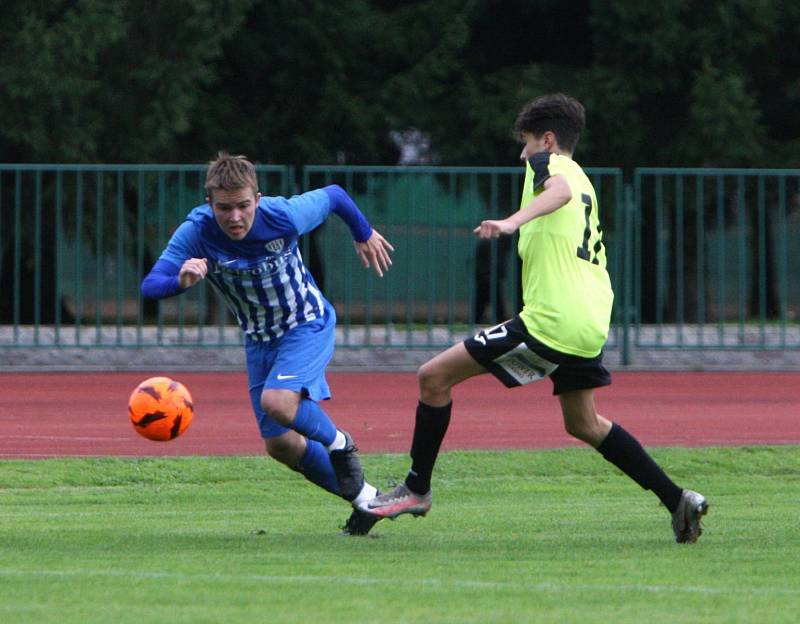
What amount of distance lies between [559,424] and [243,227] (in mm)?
7192

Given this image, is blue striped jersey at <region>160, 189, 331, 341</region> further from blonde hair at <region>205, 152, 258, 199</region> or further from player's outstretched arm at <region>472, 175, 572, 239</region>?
player's outstretched arm at <region>472, 175, 572, 239</region>

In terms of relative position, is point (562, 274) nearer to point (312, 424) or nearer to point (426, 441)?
point (426, 441)

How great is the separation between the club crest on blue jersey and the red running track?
4582 millimetres

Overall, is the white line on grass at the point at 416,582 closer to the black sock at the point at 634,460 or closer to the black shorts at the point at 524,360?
the black shorts at the point at 524,360

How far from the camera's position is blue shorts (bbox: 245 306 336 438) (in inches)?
307

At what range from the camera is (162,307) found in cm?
1831

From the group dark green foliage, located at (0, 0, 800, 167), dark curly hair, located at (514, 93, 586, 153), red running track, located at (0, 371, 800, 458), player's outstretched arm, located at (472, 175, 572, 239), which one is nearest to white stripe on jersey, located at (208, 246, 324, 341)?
player's outstretched arm, located at (472, 175, 572, 239)

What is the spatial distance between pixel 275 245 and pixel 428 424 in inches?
40.8

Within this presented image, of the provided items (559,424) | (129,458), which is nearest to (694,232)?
(559,424)

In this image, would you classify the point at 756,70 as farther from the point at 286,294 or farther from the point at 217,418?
the point at 286,294

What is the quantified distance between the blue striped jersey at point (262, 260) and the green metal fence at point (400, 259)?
1020 centimetres

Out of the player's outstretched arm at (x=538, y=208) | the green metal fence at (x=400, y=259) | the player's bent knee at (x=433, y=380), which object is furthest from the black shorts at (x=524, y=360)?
the green metal fence at (x=400, y=259)

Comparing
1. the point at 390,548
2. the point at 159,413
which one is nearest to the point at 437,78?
the point at 159,413

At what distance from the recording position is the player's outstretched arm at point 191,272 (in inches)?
279
